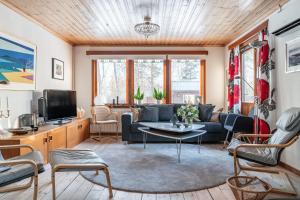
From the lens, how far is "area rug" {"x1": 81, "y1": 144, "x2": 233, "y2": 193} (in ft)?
9.43

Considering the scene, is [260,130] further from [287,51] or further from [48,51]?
[48,51]

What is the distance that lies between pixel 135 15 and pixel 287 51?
8.01 ft

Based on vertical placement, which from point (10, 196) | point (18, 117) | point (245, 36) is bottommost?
A: point (10, 196)

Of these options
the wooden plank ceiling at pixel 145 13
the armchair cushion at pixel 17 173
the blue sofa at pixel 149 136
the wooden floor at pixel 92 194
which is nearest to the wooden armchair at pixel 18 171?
the armchair cushion at pixel 17 173

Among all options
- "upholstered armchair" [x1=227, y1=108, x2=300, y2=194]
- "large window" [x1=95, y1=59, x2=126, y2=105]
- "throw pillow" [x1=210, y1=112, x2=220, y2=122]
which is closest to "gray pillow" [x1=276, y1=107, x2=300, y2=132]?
"upholstered armchair" [x1=227, y1=108, x2=300, y2=194]

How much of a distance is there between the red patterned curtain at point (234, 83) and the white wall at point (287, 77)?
158 cm

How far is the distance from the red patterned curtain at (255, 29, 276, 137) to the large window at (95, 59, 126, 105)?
3.64 m

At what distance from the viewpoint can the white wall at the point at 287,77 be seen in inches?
132

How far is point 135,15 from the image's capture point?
4.17 metres

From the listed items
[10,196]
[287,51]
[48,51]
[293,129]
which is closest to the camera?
[10,196]

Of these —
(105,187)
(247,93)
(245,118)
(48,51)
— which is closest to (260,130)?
(245,118)

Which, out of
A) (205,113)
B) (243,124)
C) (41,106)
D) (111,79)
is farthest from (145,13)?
(111,79)

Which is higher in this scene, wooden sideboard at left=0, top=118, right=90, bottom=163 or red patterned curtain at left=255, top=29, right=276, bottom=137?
red patterned curtain at left=255, top=29, right=276, bottom=137

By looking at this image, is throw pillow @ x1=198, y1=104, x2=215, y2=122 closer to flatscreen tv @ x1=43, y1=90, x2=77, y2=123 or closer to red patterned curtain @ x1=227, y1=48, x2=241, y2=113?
red patterned curtain @ x1=227, y1=48, x2=241, y2=113
